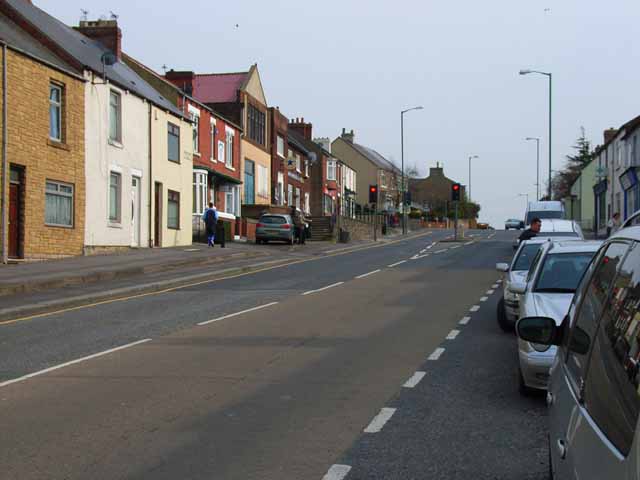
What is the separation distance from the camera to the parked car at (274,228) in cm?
4131

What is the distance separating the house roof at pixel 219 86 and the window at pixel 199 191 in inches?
407

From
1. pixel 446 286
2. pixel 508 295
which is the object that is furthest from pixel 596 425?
pixel 446 286

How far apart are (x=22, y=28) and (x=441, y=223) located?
88.8m

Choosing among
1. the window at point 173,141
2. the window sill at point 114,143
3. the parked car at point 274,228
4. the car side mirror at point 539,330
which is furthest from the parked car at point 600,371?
the parked car at point 274,228

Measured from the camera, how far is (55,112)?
88.1 ft

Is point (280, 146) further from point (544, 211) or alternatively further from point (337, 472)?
point (337, 472)

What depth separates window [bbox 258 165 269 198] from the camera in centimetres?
5431

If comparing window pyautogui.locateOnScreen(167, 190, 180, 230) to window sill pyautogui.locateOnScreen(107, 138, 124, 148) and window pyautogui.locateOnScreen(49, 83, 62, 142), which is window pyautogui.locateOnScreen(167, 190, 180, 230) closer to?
window sill pyautogui.locateOnScreen(107, 138, 124, 148)

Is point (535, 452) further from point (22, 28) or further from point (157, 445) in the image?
point (22, 28)

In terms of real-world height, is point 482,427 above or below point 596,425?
below

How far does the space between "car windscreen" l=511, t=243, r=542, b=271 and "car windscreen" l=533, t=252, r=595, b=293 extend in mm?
3627

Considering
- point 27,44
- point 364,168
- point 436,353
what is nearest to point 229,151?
point 27,44

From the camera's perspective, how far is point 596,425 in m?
2.88

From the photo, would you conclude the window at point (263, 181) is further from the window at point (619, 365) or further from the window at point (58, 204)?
the window at point (619, 365)
